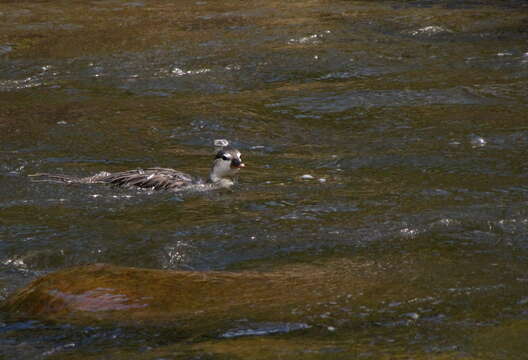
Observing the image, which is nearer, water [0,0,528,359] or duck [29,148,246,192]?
water [0,0,528,359]

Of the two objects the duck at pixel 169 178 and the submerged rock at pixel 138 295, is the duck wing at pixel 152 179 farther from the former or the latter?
the submerged rock at pixel 138 295

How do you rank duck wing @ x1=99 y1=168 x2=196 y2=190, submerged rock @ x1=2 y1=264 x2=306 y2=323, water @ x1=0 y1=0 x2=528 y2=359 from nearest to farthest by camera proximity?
water @ x1=0 y1=0 x2=528 y2=359, submerged rock @ x1=2 y1=264 x2=306 y2=323, duck wing @ x1=99 y1=168 x2=196 y2=190

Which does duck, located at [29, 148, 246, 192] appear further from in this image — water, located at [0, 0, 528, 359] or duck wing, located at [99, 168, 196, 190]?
water, located at [0, 0, 528, 359]

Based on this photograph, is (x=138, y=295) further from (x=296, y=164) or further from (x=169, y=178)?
(x=296, y=164)

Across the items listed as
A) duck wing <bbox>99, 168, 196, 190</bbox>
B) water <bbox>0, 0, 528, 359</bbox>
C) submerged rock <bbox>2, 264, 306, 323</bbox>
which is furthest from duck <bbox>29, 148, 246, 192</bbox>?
submerged rock <bbox>2, 264, 306, 323</bbox>

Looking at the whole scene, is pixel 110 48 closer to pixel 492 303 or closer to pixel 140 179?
pixel 140 179

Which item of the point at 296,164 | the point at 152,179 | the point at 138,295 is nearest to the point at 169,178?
the point at 152,179

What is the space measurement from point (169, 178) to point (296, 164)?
140cm

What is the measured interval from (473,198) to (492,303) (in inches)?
109

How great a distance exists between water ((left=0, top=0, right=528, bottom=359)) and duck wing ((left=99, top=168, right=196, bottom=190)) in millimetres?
216

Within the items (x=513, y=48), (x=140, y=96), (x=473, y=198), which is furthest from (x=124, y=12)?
(x=473, y=198)

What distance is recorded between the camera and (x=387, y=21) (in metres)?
17.5

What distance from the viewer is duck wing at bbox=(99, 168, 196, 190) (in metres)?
9.61

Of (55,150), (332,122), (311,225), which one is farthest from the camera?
(332,122)
